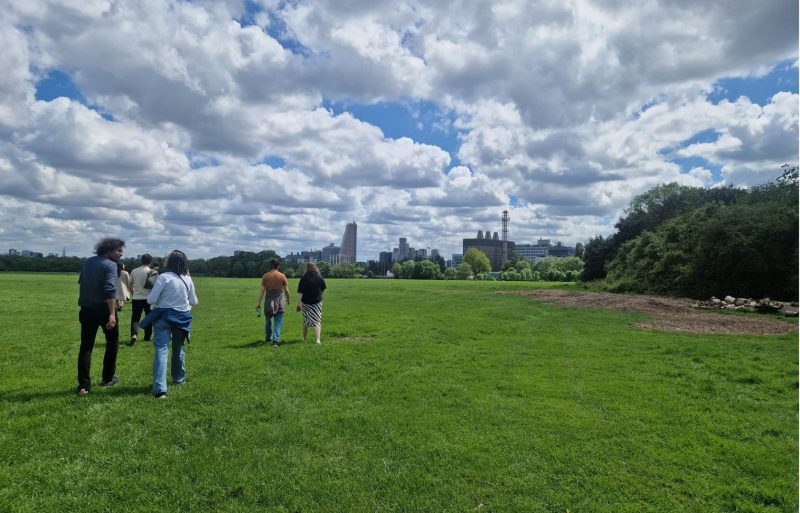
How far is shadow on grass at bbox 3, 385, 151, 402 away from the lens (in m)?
7.74

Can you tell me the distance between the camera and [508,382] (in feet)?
29.6

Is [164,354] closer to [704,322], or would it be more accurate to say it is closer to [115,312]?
[115,312]

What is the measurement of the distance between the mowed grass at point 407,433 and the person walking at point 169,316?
0.38 metres

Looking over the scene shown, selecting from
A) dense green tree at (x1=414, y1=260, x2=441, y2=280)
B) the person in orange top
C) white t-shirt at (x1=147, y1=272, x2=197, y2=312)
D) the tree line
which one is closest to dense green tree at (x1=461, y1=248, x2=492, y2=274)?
dense green tree at (x1=414, y1=260, x2=441, y2=280)

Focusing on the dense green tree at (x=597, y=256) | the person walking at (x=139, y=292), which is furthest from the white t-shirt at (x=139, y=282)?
the dense green tree at (x=597, y=256)

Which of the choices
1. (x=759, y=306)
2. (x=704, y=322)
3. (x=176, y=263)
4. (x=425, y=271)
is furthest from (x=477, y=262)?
(x=176, y=263)

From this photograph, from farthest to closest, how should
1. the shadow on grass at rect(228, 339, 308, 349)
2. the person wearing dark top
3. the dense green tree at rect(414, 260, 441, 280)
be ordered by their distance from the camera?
1. the dense green tree at rect(414, 260, 441, 280)
2. the person wearing dark top
3. the shadow on grass at rect(228, 339, 308, 349)

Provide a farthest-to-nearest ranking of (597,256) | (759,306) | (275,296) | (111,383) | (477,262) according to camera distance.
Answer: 1. (477,262)
2. (597,256)
3. (759,306)
4. (275,296)
5. (111,383)

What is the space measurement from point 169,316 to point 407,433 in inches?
184

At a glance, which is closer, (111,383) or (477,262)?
(111,383)

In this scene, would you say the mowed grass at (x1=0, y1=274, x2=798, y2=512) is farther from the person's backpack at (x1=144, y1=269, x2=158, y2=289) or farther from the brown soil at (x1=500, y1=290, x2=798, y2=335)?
the brown soil at (x1=500, y1=290, x2=798, y2=335)

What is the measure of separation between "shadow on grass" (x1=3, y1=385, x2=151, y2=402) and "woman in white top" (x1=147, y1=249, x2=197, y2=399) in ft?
1.56

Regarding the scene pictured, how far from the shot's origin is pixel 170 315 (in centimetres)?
819

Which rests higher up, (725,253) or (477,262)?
(477,262)
